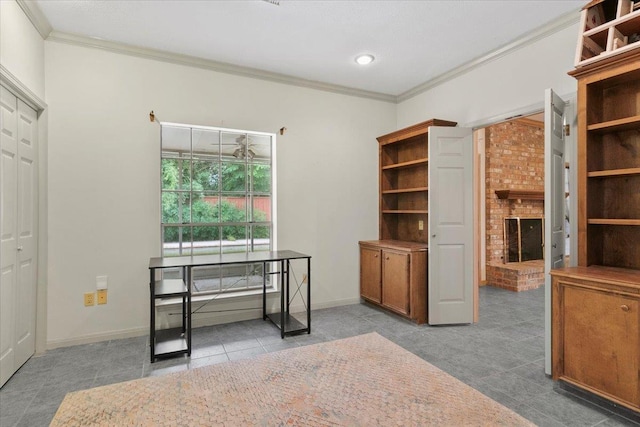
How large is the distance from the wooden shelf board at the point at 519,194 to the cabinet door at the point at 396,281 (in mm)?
2928

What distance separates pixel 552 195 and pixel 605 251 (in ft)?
1.95

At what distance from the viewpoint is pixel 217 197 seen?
3.84 metres

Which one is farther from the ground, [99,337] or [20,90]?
[20,90]

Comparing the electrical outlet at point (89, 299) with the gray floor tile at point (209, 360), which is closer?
the gray floor tile at point (209, 360)

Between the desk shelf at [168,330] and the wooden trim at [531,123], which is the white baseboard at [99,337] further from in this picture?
the wooden trim at [531,123]

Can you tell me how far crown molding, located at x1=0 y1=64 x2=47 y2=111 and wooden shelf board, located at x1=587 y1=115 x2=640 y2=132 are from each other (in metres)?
4.10

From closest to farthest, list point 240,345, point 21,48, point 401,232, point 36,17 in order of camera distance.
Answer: point 21,48 → point 36,17 → point 240,345 → point 401,232

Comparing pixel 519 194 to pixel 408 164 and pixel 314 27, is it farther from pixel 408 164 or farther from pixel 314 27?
pixel 314 27

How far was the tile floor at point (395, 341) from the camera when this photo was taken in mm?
2143

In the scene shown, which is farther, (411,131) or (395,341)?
(411,131)

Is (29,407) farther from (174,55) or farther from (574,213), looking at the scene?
(574,213)

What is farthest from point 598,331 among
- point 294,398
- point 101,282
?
point 101,282

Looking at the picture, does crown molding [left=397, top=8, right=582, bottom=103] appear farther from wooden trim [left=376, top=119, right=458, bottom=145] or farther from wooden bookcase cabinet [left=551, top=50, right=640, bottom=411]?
wooden bookcase cabinet [left=551, top=50, right=640, bottom=411]

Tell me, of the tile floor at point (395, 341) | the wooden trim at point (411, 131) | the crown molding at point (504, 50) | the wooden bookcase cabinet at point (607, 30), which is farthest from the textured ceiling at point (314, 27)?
the tile floor at point (395, 341)
